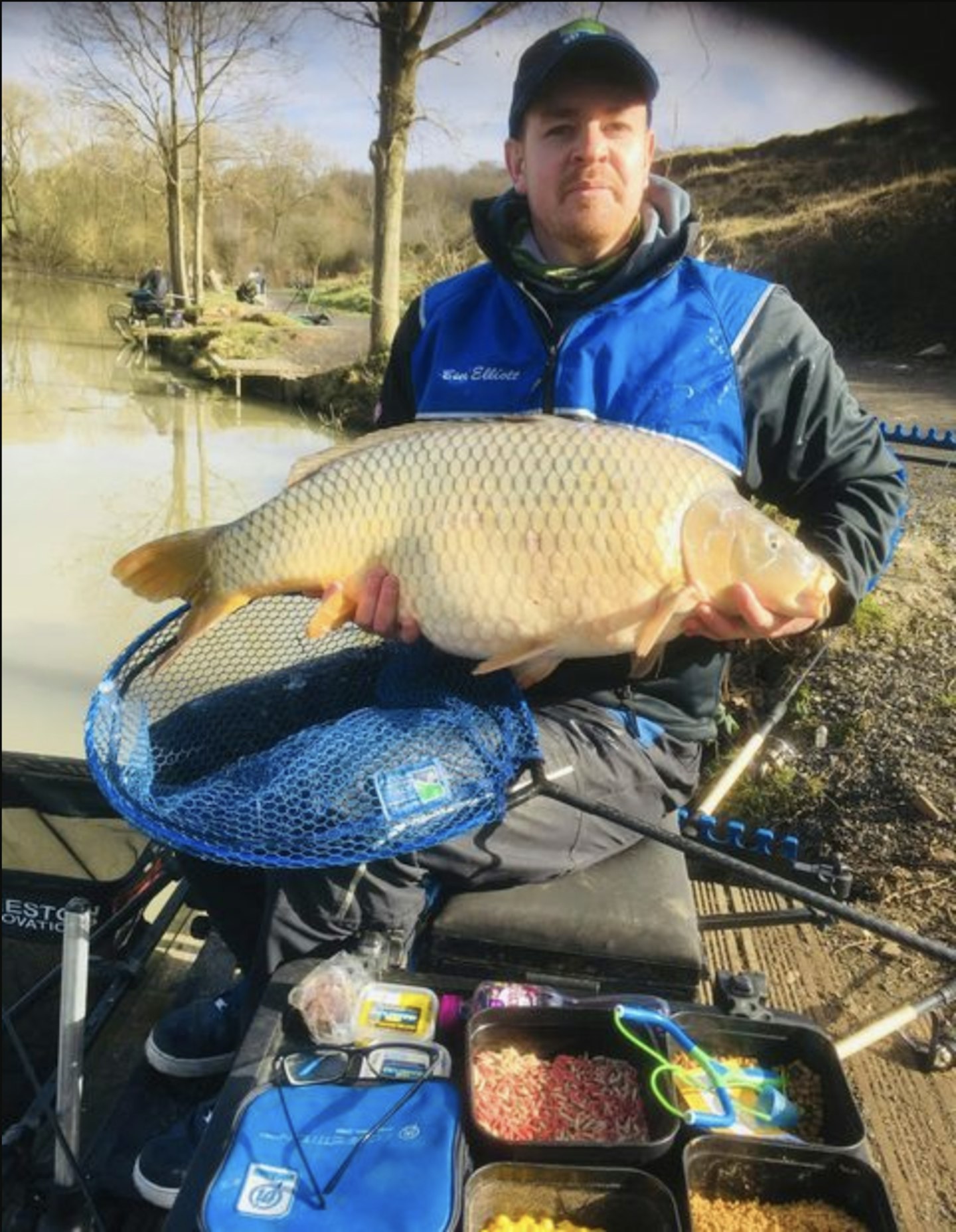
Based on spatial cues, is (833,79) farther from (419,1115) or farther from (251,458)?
(251,458)

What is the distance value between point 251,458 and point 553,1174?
5536 millimetres

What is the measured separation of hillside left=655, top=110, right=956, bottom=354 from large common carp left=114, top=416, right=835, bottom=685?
60cm

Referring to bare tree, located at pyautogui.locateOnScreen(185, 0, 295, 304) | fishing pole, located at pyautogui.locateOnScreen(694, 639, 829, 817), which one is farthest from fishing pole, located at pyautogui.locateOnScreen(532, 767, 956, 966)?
bare tree, located at pyautogui.locateOnScreen(185, 0, 295, 304)

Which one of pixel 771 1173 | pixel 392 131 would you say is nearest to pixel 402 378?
pixel 771 1173

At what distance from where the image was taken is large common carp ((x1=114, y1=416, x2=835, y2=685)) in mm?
1009

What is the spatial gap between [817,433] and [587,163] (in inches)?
19.4

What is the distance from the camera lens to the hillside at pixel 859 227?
1.38m

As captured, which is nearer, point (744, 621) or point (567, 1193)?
point (567, 1193)

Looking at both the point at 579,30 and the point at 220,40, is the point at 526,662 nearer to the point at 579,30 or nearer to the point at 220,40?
the point at 579,30

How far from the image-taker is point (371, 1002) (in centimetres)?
94

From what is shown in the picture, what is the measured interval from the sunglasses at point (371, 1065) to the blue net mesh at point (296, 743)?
18cm

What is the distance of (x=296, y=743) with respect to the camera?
3.64 ft

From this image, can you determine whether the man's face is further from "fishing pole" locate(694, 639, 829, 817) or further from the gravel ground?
"fishing pole" locate(694, 639, 829, 817)

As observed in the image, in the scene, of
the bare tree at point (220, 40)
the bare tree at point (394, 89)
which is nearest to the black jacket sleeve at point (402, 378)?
the bare tree at point (394, 89)
